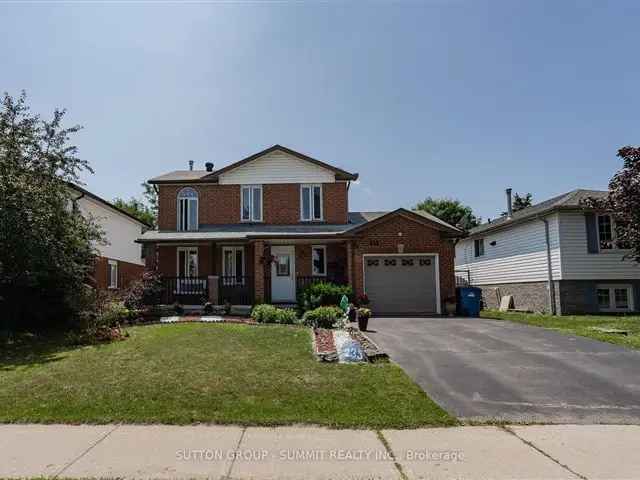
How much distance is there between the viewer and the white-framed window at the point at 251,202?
20.8 m

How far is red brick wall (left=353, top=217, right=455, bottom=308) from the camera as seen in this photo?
17.7 meters

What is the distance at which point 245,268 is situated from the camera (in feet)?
65.5

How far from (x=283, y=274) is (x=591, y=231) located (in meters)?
13.3

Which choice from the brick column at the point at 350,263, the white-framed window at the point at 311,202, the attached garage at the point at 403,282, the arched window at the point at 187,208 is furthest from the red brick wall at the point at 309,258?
the arched window at the point at 187,208

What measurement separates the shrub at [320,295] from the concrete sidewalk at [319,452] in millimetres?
10614

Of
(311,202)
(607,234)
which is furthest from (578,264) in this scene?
(311,202)

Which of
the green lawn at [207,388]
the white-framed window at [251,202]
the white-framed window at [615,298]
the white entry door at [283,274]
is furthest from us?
the white-framed window at [251,202]

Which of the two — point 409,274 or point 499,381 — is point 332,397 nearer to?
point 499,381

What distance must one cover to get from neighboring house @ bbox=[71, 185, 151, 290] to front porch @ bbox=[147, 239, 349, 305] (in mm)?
2635

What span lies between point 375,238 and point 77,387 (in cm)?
1261

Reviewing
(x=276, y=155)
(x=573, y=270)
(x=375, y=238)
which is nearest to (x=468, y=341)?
(x=375, y=238)

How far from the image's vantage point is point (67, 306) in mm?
13344

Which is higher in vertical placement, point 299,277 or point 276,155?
point 276,155

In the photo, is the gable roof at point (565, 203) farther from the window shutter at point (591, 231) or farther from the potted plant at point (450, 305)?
the potted plant at point (450, 305)
